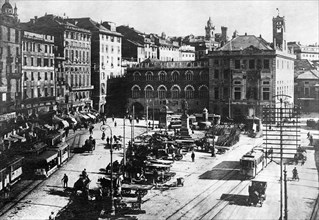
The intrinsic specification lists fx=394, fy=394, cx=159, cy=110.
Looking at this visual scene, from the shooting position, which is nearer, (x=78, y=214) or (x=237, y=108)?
→ (x=78, y=214)

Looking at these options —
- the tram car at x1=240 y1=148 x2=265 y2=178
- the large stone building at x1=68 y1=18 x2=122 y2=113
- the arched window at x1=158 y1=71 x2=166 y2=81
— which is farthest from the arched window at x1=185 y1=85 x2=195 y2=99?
the tram car at x1=240 y1=148 x2=265 y2=178

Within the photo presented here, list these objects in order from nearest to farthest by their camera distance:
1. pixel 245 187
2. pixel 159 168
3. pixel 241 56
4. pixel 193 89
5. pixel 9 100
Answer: pixel 245 187, pixel 159 168, pixel 9 100, pixel 241 56, pixel 193 89

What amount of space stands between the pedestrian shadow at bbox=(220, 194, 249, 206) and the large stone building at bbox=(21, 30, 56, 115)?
26345 mm

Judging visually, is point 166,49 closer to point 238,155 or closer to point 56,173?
point 238,155

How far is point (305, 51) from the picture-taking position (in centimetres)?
10119

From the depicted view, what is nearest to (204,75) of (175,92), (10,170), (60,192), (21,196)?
(175,92)

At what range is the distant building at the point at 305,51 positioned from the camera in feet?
311

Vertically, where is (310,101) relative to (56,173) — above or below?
above

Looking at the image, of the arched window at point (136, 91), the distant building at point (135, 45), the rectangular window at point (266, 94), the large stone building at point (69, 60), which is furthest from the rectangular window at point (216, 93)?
the distant building at point (135, 45)

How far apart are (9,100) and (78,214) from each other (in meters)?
17.1

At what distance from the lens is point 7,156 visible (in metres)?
25.7

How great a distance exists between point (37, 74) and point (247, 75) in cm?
2768

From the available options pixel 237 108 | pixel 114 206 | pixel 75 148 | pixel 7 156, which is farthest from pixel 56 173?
pixel 237 108

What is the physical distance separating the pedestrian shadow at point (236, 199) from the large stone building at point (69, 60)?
110 feet
